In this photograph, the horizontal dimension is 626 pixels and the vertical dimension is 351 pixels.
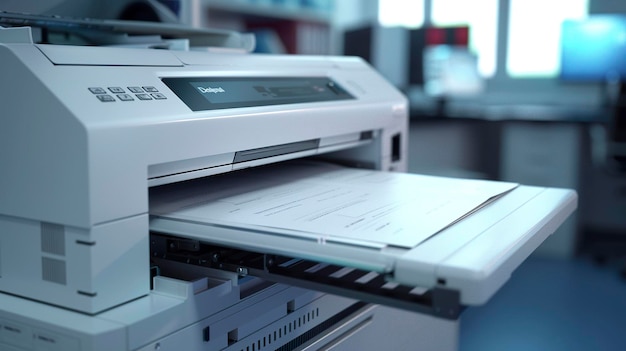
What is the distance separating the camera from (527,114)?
346 cm

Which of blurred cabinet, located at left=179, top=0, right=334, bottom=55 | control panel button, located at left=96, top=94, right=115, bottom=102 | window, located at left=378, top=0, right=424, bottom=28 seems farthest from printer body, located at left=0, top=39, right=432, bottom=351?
window, located at left=378, top=0, right=424, bottom=28

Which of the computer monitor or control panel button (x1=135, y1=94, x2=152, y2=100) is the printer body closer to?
control panel button (x1=135, y1=94, x2=152, y2=100)

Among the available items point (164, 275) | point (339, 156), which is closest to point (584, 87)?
point (339, 156)

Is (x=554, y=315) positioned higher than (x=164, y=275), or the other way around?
(x=164, y=275)

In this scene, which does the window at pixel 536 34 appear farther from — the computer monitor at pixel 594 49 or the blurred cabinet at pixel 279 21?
the blurred cabinet at pixel 279 21

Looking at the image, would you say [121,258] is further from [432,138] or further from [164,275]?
[432,138]

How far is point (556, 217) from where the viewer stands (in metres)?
0.79

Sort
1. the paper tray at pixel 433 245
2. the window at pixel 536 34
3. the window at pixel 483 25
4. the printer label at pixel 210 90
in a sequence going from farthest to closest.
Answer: the window at pixel 483 25 → the window at pixel 536 34 → the printer label at pixel 210 90 → the paper tray at pixel 433 245

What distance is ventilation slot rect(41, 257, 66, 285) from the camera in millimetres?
642

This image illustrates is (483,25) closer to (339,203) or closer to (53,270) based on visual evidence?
(339,203)

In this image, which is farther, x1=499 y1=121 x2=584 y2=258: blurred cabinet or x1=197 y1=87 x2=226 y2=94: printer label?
x1=499 y1=121 x2=584 y2=258: blurred cabinet

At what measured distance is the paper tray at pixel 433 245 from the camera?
1.79ft

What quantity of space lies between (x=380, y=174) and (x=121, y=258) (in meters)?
0.48

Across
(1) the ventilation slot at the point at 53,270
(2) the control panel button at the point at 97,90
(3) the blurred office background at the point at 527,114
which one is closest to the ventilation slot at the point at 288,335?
(1) the ventilation slot at the point at 53,270
